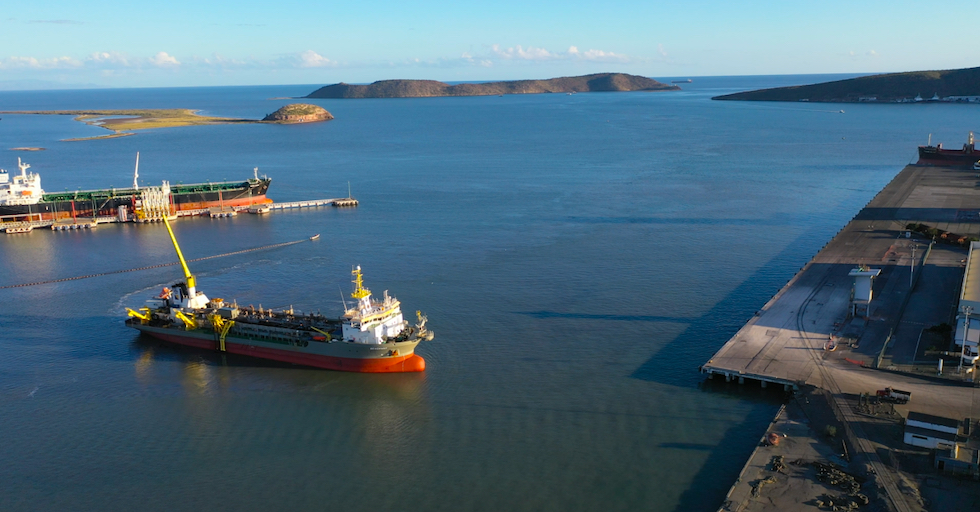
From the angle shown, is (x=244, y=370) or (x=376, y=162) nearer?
(x=244, y=370)

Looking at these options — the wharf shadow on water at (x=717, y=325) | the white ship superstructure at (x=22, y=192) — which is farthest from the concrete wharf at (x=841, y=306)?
the white ship superstructure at (x=22, y=192)

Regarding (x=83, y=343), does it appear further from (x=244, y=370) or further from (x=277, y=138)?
(x=277, y=138)

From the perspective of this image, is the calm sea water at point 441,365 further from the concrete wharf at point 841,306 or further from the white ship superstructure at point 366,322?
the white ship superstructure at point 366,322

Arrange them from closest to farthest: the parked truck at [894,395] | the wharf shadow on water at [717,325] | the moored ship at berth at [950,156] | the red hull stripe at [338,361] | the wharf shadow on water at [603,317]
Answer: the parked truck at [894,395] < the wharf shadow on water at [717,325] < the red hull stripe at [338,361] < the wharf shadow on water at [603,317] < the moored ship at berth at [950,156]

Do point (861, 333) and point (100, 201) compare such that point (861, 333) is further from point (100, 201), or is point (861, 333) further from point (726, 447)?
point (100, 201)

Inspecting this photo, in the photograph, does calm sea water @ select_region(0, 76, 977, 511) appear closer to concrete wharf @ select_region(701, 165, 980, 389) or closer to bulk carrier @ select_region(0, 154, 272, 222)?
concrete wharf @ select_region(701, 165, 980, 389)

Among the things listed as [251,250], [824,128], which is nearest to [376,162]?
[251,250]
